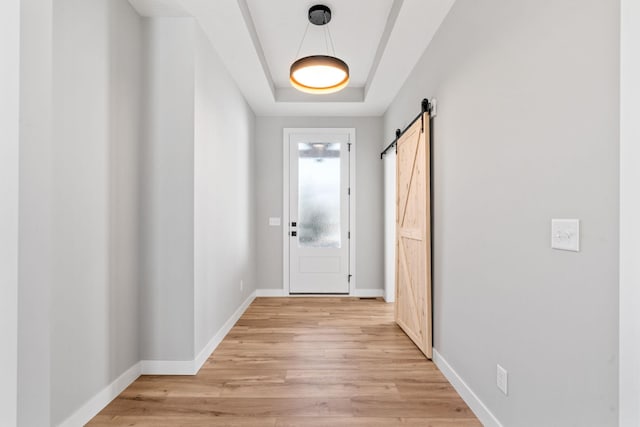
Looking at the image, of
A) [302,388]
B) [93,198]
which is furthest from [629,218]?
A: [93,198]

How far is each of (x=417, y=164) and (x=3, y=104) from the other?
2.68m

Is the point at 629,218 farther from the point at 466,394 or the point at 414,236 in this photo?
the point at 414,236

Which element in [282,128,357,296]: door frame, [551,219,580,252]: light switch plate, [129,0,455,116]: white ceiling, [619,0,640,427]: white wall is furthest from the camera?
[282,128,357,296]: door frame

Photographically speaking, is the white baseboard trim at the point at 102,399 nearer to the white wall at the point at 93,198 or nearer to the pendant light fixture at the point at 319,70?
the white wall at the point at 93,198

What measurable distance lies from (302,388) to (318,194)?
3.00m

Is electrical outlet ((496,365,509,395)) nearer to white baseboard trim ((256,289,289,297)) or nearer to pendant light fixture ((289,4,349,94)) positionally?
pendant light fixture ((289,4,349,94))

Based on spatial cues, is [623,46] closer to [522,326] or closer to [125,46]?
[522,326]

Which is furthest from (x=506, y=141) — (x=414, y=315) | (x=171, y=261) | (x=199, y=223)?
(x=171, y=261)

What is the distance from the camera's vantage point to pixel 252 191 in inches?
184

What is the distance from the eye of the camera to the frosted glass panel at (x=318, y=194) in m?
4.91

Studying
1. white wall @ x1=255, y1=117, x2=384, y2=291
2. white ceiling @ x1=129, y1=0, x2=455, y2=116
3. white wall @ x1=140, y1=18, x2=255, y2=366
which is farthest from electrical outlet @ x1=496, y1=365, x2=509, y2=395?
white wall @ x1=255, y1=117, x2=384, y2=291

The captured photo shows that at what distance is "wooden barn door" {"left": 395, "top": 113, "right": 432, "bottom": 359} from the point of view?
2727 mm

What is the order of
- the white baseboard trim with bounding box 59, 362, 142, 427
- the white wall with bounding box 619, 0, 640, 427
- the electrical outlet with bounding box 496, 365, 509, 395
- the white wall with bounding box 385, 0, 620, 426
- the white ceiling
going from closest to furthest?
the white wall with bounding box 619, 0, 640, 427 < the white wall with bounding box 385, 0, 620, 426 < the electrical outlet with bounding box 496, 365, 509, 395 < the white baseboard trim with bounding box 59, 362, 142, 427 < the white ceiling

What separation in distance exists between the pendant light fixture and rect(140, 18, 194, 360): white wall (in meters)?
0.88
